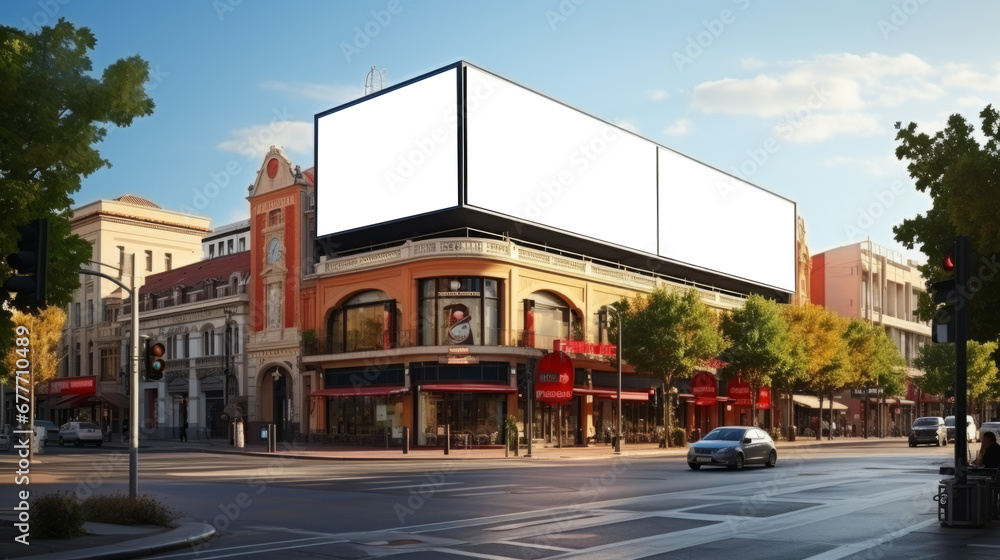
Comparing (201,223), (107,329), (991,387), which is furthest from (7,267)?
(991,387)

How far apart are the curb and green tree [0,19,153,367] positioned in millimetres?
4570

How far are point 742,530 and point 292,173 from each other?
52.4 meters

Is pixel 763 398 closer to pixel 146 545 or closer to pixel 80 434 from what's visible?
pixel 80 434

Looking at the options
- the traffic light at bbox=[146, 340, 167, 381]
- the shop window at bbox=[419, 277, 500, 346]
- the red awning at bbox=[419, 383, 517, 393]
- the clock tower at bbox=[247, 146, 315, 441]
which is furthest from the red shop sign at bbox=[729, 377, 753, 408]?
the traffic light at bbox=[146, 340, 167, 381]

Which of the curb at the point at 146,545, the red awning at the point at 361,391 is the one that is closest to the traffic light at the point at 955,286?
the curb at the point at 146,545

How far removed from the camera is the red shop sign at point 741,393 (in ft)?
223

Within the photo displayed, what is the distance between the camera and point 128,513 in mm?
15992

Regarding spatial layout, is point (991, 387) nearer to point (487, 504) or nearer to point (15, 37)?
point (487, 504)

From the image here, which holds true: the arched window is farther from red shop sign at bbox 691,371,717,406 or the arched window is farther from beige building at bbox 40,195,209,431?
beige building at bbox 40,195,209,431

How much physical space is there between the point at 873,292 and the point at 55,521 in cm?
9995

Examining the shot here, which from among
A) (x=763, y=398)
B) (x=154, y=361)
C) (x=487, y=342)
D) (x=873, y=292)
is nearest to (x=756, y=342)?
(x=763, y=398)

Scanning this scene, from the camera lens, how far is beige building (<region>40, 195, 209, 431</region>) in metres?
79.9

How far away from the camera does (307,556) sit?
42.5ft

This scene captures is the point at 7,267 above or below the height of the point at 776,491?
above
